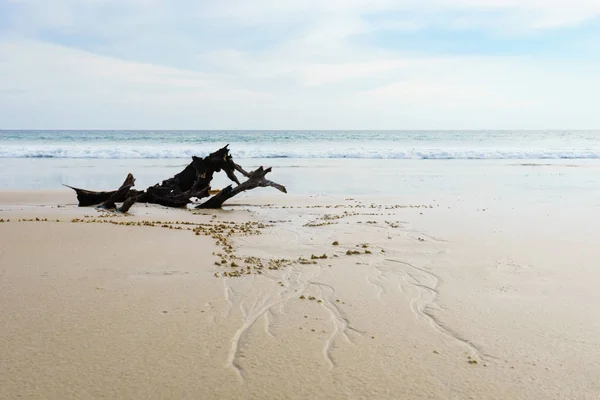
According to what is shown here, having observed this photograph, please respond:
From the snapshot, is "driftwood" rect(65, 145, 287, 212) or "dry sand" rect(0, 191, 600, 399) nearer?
"dry sand" rect(0, 191, 600, 399)

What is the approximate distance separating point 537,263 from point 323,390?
392cm

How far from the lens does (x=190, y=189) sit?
11492 millimetres

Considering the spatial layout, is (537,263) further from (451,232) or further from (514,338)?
(514,338)

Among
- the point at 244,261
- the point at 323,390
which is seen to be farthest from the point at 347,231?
the point at 323,390

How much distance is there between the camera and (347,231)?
314 inches

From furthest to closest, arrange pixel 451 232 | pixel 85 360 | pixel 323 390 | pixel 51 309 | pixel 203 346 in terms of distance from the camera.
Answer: pixel 451 232 → pixel 51 309 → pixel 203 346 → pixel 85 360 → pixel 323 390

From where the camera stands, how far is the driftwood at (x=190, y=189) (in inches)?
431

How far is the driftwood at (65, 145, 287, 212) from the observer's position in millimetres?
10945

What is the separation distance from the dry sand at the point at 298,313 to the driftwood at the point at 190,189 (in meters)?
3.13

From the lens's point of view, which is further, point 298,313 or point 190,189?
point 190,189

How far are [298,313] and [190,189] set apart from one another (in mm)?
7808

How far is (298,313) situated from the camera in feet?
13.5

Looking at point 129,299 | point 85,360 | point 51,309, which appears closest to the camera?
point 85,360

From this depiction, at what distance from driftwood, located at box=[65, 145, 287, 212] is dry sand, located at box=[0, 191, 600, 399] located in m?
3.13
